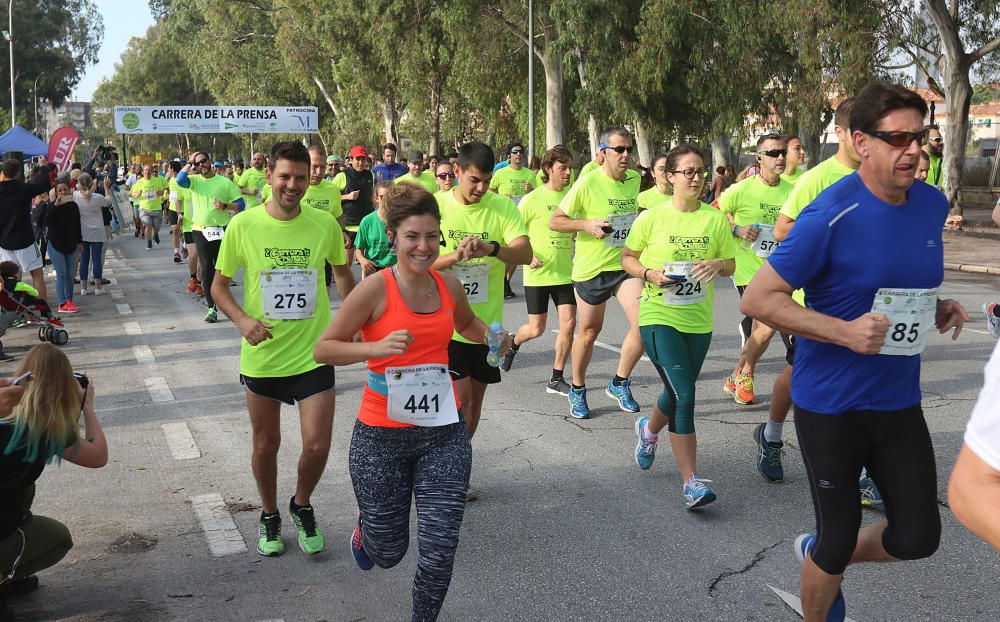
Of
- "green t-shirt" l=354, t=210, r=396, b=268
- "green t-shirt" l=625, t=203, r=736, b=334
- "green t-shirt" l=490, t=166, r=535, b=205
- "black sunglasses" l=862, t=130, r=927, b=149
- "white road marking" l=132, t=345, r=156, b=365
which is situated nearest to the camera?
"black sunglasses" l=862, t=130, r=927, b=149

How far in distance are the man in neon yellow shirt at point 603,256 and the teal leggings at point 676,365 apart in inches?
67.1

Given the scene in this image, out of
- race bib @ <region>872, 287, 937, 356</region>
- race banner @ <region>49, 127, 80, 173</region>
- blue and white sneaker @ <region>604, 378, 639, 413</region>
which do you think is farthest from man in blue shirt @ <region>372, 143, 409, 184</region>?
race bib @ <region>872, 287, 937, 356</region>

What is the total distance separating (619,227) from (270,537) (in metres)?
4.03

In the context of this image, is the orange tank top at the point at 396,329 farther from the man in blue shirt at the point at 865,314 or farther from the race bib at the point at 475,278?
the race bib at the point at 475,278

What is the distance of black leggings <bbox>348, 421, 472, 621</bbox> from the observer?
3.68m

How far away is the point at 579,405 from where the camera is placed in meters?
7.60

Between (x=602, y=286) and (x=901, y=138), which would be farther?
(x=602, y=286)

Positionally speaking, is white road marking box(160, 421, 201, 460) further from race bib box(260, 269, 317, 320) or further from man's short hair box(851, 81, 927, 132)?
man's short hair box(851, 81, 927, 132)

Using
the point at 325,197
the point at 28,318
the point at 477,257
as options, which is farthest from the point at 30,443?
the point at 325,197

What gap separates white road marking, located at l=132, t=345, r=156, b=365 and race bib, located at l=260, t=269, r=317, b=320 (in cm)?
564

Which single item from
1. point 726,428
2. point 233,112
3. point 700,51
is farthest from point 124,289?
point 233,112

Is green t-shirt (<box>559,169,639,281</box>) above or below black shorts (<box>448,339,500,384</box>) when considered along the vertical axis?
above

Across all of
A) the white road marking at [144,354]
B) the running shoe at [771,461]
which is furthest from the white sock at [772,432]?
the white road marking at [144,354]

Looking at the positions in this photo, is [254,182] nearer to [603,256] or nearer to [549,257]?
[549,257]
